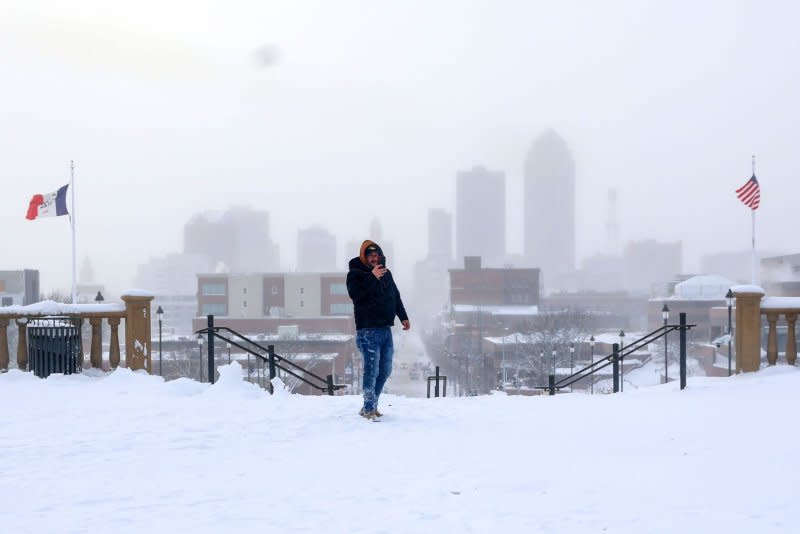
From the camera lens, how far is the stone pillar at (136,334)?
1009 cm

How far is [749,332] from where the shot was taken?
32.2 ft

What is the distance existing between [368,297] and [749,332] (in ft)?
21.2

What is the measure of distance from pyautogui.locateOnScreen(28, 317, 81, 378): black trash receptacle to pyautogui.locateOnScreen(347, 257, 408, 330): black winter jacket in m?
5.12

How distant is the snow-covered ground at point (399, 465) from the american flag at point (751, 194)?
6.44 meters

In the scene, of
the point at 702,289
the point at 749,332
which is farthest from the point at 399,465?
the point at 702,289

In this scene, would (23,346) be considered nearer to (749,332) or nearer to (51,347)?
(51,347)

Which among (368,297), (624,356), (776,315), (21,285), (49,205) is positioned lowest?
(21,285)

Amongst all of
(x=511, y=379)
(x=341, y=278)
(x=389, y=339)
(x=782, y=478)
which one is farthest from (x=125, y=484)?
(x=341, y=278)

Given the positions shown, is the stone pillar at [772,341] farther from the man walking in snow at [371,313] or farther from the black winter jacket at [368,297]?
the black winter jacket at [368,297]

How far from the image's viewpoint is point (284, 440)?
600 cm

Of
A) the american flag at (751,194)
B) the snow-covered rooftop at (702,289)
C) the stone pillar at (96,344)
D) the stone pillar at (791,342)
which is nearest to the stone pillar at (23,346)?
the stone pillar at (96,344)

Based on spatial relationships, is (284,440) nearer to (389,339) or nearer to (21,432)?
(389,339)

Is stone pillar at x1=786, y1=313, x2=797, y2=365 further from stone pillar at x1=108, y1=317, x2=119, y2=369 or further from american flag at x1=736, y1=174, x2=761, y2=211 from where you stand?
stone pillar at x1=108, y1=317, x2=119, y2=369

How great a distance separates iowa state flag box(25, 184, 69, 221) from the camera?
12.9 meters
